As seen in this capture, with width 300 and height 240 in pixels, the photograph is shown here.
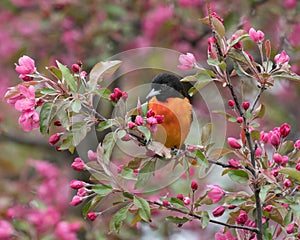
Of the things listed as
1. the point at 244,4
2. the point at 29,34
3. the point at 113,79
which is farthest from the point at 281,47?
the point at 29,34

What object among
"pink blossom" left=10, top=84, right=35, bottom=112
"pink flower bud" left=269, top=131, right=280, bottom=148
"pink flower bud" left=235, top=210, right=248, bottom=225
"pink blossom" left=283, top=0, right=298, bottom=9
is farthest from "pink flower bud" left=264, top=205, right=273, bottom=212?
"pink blossom" left=283, top=0, right=298, bottom=9

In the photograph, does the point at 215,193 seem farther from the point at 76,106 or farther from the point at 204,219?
the point at 76,106

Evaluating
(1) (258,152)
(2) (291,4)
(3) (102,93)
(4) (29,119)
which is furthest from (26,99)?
(2) (291,4)

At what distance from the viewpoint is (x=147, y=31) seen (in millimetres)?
4672

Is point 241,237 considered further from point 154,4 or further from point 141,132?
point 154,4

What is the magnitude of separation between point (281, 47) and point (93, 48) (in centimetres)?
159

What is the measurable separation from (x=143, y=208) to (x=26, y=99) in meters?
0.40

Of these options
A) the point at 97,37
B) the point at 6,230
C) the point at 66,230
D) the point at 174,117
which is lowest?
the point at 66,230

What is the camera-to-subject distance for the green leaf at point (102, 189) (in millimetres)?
1627

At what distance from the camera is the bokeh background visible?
12.3 feet

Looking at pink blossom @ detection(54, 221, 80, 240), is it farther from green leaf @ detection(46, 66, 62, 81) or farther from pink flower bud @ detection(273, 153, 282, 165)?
pink flower bud @ detection(273, 153, 282, 165)

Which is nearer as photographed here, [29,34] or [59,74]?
[59,74]

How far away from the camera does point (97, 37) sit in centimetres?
433

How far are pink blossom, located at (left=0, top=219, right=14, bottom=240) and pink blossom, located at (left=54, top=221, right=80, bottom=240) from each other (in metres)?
0.33
